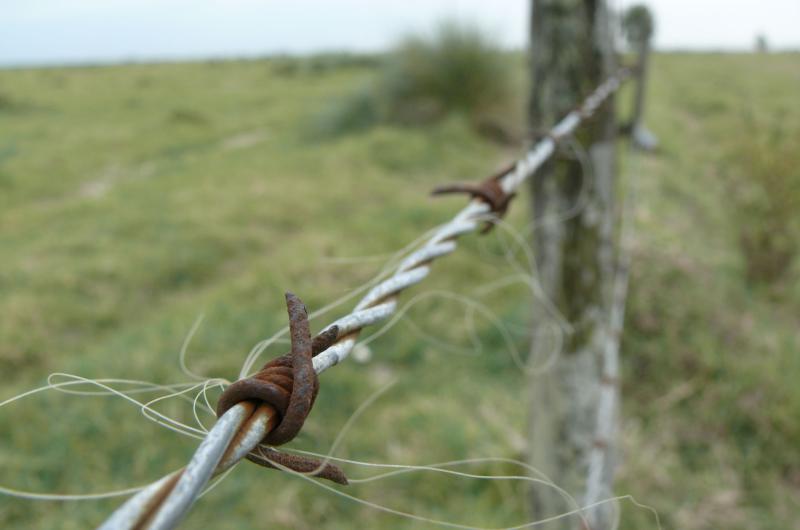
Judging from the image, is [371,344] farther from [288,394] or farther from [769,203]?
[288,394]

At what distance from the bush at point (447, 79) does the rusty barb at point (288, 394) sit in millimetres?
9080

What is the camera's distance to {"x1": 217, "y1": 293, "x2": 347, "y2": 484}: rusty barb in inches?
21.8

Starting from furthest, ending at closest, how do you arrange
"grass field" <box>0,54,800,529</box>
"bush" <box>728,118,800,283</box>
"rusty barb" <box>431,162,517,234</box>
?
"bush" <box>728,118,800,283</box> → "grass field" <box>0,54,800,529</box> → "rusty barb" <box>431,162,517,234</box>

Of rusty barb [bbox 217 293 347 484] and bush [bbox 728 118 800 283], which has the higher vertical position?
rusty barb [bbox 217 293 347 484]

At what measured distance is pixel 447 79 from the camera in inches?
380

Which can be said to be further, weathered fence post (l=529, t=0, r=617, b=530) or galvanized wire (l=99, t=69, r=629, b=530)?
weathered fence post (l=529, t=0, r=617, b=530)

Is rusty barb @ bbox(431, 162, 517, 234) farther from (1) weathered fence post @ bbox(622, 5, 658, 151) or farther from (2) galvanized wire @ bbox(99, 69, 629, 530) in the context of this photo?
(1) weathered fence post @ bbox(622, 5, 658, 151)

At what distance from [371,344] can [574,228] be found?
1934mm

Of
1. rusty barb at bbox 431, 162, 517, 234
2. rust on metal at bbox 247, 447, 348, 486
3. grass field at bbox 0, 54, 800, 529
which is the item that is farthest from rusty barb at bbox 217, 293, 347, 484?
rusty barb at bbox 431, 162, 517, 234

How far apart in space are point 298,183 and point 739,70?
33.0 feet

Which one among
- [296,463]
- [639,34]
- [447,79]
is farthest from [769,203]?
[447,79]

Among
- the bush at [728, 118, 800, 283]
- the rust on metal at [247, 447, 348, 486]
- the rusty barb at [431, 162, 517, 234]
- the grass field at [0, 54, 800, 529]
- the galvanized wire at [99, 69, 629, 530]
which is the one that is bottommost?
the grass field at [0, 54, 800, 529]

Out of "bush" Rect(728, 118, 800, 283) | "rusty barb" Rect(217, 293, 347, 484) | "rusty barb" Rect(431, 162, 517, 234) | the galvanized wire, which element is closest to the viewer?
the galvanized wire

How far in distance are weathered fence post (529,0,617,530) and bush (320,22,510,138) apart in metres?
7.55
